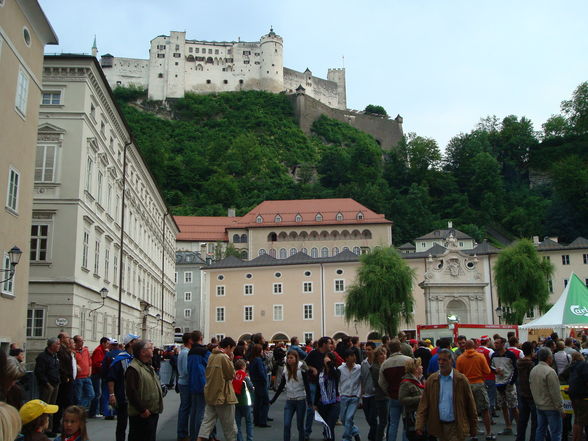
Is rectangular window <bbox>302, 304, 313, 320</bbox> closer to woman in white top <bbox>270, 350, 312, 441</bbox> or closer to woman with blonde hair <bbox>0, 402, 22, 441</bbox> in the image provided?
woman in white top <bbox>270, 350, 312, 441</bbox>

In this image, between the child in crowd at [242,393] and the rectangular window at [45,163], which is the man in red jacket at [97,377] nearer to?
the child in crowd at [242,393]

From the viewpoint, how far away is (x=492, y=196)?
10512cm

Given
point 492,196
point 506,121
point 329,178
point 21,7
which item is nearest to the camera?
point 21,7

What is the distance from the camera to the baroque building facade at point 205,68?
130375 millimetres

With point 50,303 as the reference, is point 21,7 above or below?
above

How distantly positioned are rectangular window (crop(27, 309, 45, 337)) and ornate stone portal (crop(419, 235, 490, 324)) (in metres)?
36.9

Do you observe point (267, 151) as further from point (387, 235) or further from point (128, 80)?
point (387, 235)

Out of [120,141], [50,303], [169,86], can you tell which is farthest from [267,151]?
[50,303]

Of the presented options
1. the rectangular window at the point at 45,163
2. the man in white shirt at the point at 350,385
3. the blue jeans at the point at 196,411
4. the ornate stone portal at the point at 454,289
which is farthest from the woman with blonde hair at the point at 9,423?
the ornate stone portal at the point at 454,289

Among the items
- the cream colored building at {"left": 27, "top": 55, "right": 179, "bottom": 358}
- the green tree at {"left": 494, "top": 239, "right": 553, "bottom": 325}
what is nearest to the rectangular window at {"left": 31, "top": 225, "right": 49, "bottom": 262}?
the cream colored building at {"left": 27, "top": 55, "right": 179, "bottom": 358}

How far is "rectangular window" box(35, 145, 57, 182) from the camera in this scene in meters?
23.4

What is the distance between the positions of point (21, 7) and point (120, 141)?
14.4 metres

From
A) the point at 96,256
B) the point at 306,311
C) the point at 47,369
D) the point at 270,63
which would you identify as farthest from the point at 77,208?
the point at 270,63

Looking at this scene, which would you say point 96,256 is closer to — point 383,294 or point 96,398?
point 96,398
